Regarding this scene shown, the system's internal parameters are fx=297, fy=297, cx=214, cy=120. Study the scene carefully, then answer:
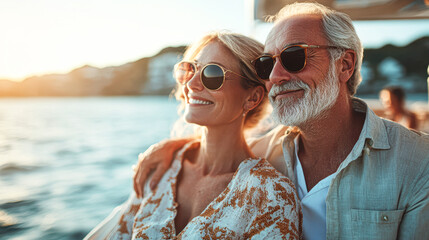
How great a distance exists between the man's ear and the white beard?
74mm

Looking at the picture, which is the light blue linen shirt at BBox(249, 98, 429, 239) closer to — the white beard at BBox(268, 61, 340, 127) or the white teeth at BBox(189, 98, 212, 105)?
the white beard at BBox(268, 61, 340, 127)

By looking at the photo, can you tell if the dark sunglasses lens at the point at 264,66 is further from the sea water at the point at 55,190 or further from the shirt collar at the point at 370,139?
the sea water at the point at 55,190

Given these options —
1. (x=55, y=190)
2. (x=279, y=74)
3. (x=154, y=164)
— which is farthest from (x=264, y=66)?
(x=55, y=190)

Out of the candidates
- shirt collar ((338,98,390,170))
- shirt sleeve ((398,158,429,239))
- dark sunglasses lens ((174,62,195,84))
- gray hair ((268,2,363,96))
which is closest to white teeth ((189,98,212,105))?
dark sunglasses lens ((174,62,195,84))

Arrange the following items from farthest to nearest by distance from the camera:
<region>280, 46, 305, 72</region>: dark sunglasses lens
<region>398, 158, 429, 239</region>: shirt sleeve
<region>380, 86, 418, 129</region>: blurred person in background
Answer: <region>380, 86, 418, 129</region>: blurred person in background → <region>280, 46, 305, 72</region>: dark sunglasses lens → <region>398, 158, 429, 239</region>: shirt sleeve

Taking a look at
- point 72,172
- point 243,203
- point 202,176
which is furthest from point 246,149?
point 72,172

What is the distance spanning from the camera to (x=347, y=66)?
173 cm

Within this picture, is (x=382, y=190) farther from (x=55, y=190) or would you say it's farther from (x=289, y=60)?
(x=55, y=190)

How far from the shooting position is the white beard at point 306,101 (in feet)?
5.22

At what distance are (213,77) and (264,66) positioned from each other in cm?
29

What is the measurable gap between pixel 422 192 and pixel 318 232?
0.53 meters

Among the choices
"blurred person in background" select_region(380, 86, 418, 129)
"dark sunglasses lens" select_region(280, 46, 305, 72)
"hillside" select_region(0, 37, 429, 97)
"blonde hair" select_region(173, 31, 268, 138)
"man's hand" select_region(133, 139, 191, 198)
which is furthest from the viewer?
"hillside" select_region(0, 37, 429, 97)

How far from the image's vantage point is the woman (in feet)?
4.56

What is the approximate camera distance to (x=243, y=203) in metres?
1.44
